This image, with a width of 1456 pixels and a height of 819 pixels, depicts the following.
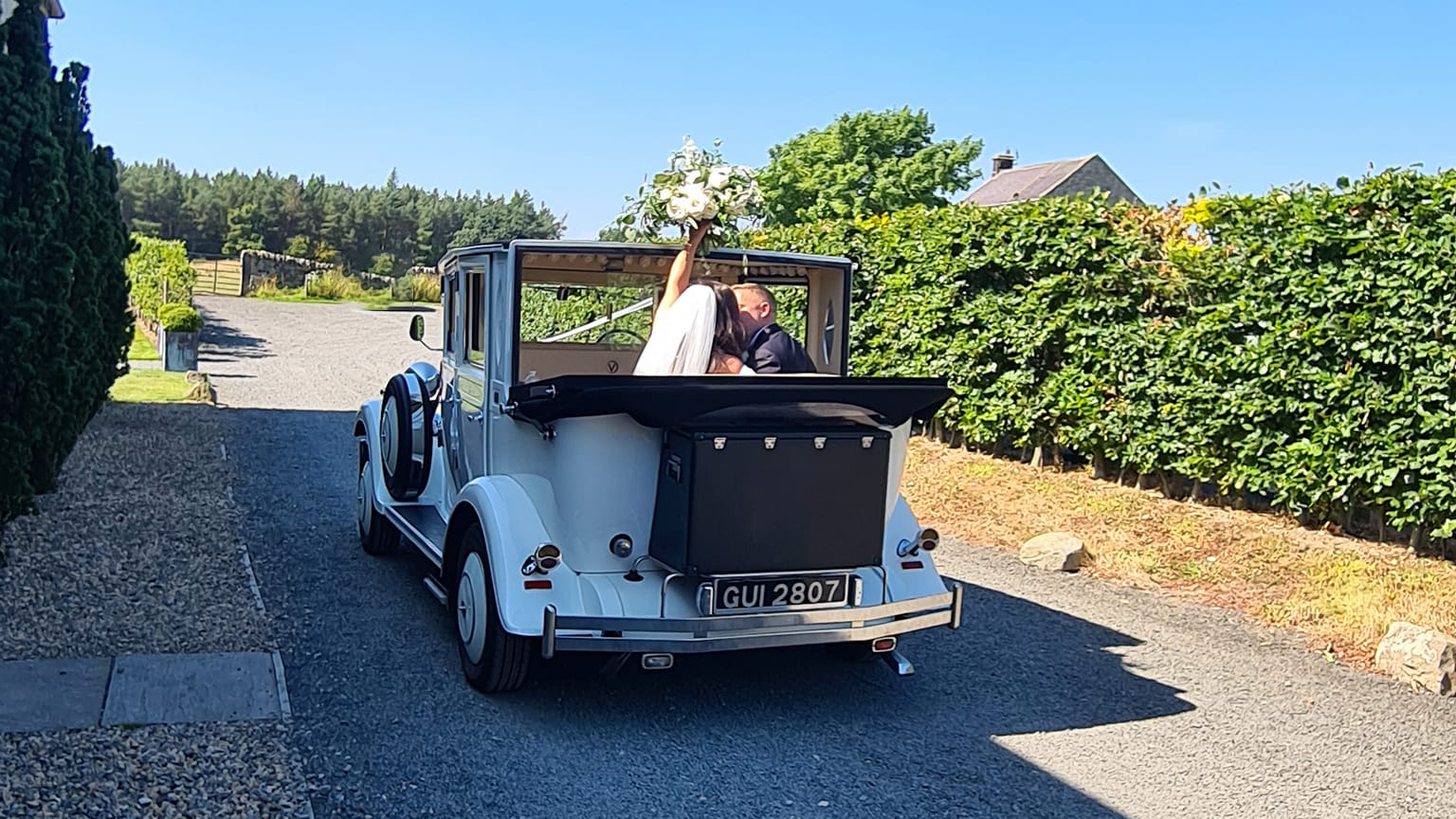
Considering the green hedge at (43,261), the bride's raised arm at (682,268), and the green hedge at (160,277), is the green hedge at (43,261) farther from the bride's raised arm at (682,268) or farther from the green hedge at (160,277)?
the green hedge at (160,277)


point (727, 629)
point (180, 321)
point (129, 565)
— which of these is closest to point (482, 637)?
point (727, 629)

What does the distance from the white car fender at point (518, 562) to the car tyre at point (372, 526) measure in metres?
2.40

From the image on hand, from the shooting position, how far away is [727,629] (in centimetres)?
481

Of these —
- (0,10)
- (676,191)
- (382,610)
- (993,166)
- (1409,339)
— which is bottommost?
(382,610)

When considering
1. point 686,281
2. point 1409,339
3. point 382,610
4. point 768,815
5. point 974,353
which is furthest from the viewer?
point 974,353

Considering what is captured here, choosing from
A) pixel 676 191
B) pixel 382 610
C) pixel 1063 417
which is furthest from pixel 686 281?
pixel 1063 417

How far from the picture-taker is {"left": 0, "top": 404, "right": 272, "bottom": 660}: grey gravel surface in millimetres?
5641

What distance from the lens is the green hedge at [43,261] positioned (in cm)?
673

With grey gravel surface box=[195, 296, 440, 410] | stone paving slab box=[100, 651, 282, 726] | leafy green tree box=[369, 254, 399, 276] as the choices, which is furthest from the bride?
leafy green tree box=[369, 254, 399, 276]

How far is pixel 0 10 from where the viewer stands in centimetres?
779

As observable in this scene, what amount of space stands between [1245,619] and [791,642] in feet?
11.5

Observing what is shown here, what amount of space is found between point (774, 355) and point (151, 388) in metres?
13.1

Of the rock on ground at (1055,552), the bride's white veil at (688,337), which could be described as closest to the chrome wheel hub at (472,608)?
the bride's white veil at (688,337)

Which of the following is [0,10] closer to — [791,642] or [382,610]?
[382,610]
